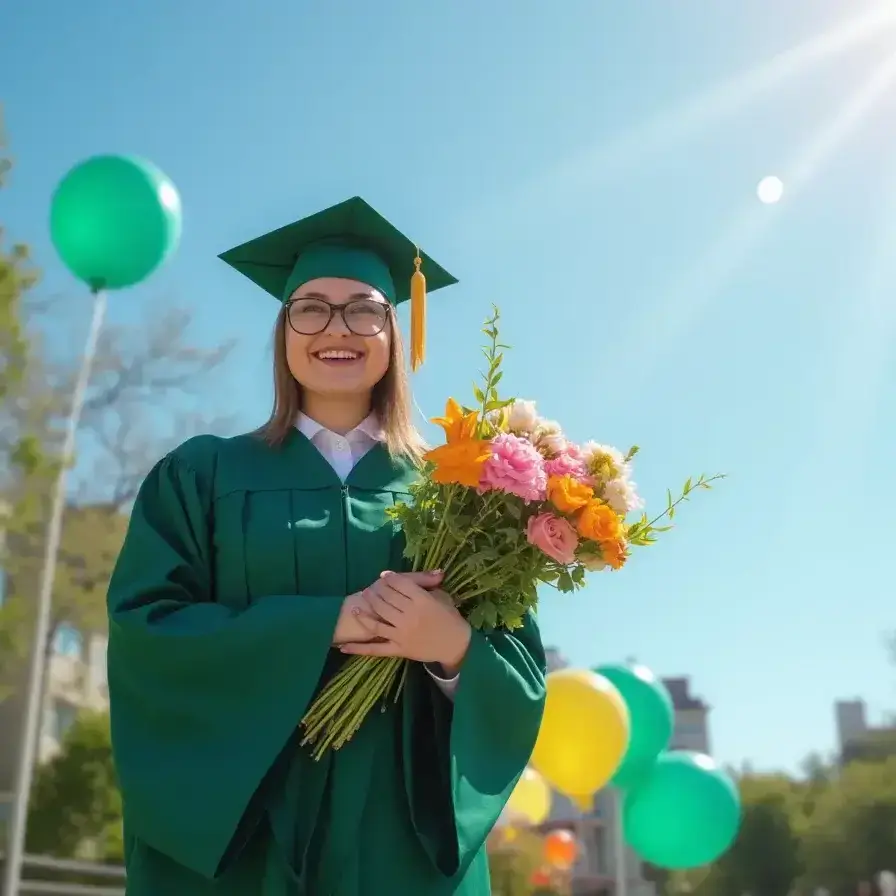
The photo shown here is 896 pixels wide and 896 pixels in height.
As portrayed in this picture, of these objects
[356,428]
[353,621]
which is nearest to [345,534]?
[353,621]

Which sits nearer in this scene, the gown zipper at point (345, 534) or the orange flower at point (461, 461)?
the orange flower at point (461, 461)

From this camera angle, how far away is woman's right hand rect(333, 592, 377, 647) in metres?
2.20

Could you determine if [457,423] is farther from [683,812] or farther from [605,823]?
[605,823]

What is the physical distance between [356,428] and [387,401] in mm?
130

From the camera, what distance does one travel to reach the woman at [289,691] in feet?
7.02

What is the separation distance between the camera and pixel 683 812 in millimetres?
8141

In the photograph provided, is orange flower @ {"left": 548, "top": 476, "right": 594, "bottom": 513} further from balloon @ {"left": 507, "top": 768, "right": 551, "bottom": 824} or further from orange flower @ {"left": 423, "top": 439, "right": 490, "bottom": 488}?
balloon @ {"left": 507, "top": 768, "right": 551, "bottom": 824}

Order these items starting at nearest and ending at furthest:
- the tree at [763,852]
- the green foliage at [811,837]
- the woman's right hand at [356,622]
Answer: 1. the woman's right hand at [356,622]
2. the green foliage at [811,837]
3. the tree at [763,852]

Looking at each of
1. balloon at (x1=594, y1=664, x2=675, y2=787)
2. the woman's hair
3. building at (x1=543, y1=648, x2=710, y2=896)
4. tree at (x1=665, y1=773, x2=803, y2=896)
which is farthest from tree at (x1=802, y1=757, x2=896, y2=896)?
the woman's hair

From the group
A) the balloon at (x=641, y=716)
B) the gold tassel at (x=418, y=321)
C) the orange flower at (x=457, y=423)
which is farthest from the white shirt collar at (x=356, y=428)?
the balloon at (x=641, y=716)

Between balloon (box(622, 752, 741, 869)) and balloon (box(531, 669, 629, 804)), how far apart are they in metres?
0.85

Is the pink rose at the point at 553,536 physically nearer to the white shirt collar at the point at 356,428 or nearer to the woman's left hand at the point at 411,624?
the woman's left hand at the point at 411,624

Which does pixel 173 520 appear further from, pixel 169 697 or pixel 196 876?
pixel 196 876

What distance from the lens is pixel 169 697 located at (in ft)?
7.21
